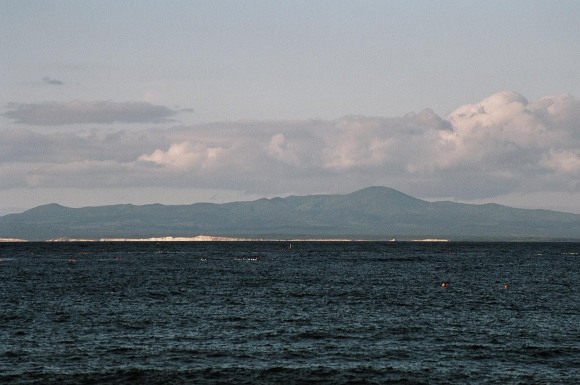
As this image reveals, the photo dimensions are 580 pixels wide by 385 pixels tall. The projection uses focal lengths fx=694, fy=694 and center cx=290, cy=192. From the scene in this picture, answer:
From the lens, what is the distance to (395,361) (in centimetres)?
4716

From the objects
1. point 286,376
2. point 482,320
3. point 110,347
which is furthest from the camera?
point 482,320

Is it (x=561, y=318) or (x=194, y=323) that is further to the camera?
(x=561, y=318)

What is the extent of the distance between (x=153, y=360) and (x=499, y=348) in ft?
82.5

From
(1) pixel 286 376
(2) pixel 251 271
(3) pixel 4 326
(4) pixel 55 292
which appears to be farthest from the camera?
(2) pixel 251 271

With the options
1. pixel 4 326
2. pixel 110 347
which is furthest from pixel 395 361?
pixel 4 326

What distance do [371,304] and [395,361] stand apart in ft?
94.6

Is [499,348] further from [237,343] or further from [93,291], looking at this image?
[93,291]

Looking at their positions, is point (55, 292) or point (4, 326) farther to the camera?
point (55, 292)

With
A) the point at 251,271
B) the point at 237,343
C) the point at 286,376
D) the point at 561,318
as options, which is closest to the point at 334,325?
the point at 237,343

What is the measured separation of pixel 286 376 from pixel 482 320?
28.8 metres

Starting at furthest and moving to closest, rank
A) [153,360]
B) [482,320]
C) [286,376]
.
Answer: [482,320], [153,360], [286,376]

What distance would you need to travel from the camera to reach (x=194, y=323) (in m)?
61.9

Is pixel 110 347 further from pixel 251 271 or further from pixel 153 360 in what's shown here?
pixel 251 271

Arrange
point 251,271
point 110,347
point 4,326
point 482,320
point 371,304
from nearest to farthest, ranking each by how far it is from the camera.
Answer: point 110,347 < point 4,326 < point 482,320 < point 371,304 < point 251,271
